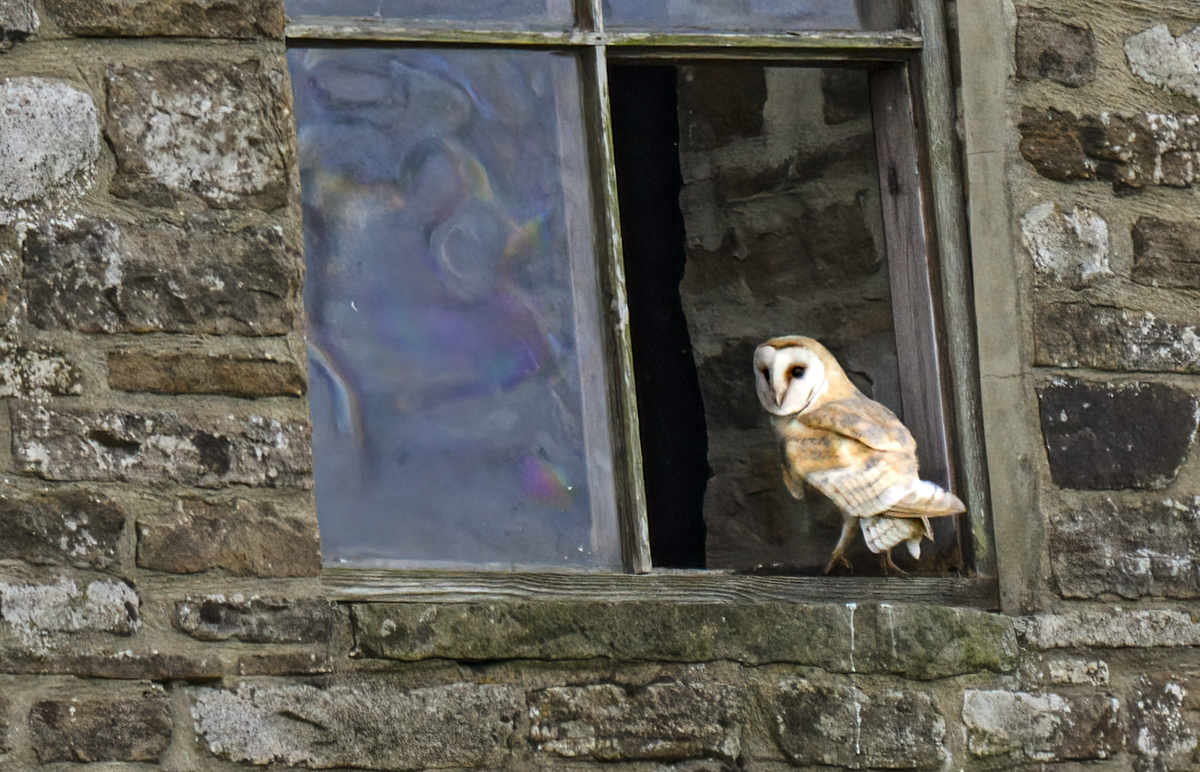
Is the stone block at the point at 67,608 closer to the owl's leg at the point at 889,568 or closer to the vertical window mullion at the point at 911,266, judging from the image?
the owl's leg at the point at 889,568

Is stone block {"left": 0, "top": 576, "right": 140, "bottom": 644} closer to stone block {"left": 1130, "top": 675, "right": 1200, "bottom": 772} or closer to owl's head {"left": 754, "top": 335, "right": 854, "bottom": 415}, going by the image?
owl's head {"left": 754, "top": 335, "right": 854, "bottom": 415}

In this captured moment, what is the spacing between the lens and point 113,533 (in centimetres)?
224

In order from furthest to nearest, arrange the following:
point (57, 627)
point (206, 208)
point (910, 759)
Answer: point (910, 759) → point (206, 208) → point (57, 627)

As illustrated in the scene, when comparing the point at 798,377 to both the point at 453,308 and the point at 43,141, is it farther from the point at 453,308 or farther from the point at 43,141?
the point at 43,141

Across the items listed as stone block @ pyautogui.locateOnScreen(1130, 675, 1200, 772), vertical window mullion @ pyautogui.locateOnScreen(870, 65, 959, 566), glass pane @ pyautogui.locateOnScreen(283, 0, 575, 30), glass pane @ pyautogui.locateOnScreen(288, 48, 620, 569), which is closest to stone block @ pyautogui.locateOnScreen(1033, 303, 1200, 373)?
vertical window mullion @ pyautogui.locateOnScreen(870, 65, 959, 566)

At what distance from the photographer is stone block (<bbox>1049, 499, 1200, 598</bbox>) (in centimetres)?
267

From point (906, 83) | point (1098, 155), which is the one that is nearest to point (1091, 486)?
point (1098, 155)

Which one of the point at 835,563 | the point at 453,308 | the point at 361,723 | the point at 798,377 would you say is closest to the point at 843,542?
the point at 835,563

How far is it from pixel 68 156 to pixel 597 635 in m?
1.02

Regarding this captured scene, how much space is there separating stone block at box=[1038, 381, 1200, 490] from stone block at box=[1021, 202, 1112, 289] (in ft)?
0.60

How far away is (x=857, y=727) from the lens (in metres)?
2.48

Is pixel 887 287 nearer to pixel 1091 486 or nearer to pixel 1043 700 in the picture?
pixel 1091 486

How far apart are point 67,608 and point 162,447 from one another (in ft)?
0.82

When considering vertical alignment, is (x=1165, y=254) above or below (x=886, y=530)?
above
